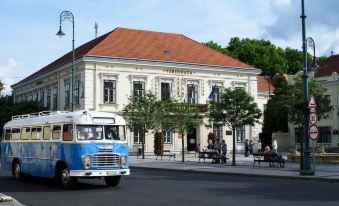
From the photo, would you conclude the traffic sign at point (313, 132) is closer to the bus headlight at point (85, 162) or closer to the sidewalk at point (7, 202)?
the bus headlight at point (85, 162)

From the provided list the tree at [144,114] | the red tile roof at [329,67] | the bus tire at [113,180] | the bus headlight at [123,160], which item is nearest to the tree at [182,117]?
the tree at [144,114]

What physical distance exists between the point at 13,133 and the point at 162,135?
3098cm

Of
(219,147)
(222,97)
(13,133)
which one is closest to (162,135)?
(219,147)

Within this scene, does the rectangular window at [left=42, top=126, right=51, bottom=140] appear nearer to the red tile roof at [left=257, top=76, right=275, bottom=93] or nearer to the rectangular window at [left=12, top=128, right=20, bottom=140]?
the rectangular window at [left=12, top=128, right=20, bottom=140]

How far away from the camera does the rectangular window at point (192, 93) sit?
58062 mm

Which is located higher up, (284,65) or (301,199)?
(284,65)

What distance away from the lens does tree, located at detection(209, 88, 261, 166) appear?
3444cm

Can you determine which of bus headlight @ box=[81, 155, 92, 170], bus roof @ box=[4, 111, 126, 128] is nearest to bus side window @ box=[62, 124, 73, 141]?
bus roof @ box=[4, 111, 126, 128]

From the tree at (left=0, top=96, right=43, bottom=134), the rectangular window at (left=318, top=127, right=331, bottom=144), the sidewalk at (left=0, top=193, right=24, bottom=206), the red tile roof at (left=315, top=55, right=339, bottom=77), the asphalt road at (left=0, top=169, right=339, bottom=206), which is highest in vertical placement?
the red tile roof at (left=315, top=55, right=339, bottom=77)

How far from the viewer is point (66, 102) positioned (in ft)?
194

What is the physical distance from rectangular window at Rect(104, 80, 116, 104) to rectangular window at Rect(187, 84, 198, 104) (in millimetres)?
8039

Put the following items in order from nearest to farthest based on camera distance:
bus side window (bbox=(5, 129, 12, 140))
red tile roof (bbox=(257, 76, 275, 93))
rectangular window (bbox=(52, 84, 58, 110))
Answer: bus side window (bbox=(5, 129, 12, 140))
rectangular window (bbox=(52, 84, 58, 110))
red tile roof (bbox=(257, 76, 275, 93))

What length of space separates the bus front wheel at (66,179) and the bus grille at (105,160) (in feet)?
3.11

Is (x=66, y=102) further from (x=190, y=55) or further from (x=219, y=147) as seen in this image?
(x=219, y=147)
